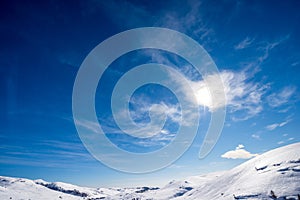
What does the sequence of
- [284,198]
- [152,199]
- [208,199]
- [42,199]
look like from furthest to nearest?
[42,199] → [152,199] → [208,199] → [284,198]

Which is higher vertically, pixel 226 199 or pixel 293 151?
pixel 293 151

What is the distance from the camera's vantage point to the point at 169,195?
19475 cm

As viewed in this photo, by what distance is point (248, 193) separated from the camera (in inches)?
2425

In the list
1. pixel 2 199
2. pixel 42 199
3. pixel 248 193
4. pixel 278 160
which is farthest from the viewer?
pixel 42 199

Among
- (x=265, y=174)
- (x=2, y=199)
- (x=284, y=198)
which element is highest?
(x=2, y=199)

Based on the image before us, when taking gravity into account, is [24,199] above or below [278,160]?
above

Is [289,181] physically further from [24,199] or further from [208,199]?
[24,199]

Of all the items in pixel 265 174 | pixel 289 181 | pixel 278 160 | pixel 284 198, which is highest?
pixel 278 160

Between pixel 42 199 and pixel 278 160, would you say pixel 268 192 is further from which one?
pixel 42 199

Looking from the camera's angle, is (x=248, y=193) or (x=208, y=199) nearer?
(x=248, y=193)

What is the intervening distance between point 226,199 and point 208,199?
17862mm

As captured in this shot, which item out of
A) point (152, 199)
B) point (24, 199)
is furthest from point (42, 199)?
point (152, 199)

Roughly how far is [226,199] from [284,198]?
19.2m

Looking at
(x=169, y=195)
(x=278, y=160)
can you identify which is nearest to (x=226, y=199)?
(x=278, y=160)
